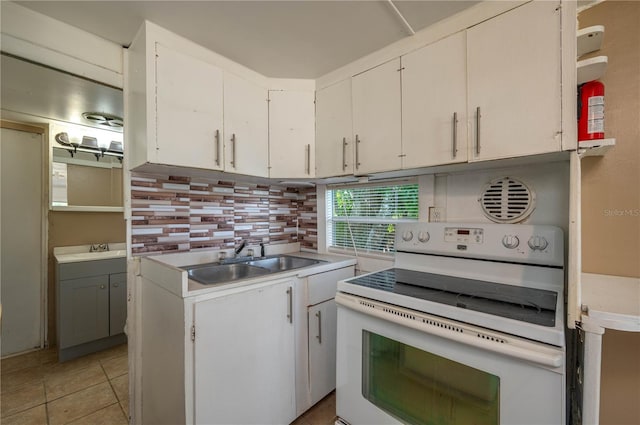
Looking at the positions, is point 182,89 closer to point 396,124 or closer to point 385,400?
point 396,124

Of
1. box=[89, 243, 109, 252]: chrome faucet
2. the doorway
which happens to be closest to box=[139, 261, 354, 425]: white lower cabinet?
box=[89, 243, 109, 252]: chrome faucet

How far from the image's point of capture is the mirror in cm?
195

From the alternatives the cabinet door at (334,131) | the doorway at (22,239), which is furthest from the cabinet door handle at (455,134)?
the doorway at (22,239)

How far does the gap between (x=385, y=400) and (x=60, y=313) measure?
276 cm

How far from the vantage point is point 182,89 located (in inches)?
59.1

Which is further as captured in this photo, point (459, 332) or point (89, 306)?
point (89, 306)

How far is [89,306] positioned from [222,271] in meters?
1.59

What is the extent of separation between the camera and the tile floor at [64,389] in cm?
175

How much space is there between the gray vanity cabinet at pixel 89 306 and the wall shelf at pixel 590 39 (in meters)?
3.54

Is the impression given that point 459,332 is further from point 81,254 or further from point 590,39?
point 81,254

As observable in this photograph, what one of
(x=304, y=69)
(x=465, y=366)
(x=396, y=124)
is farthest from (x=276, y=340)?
(x=304, y=69)

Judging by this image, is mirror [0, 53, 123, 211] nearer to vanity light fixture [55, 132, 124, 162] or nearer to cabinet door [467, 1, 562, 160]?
vanity light fixture [55, 132, 124, 162]

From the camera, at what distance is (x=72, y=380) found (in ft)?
6.97

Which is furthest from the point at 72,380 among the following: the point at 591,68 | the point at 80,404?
the point at 591,68
